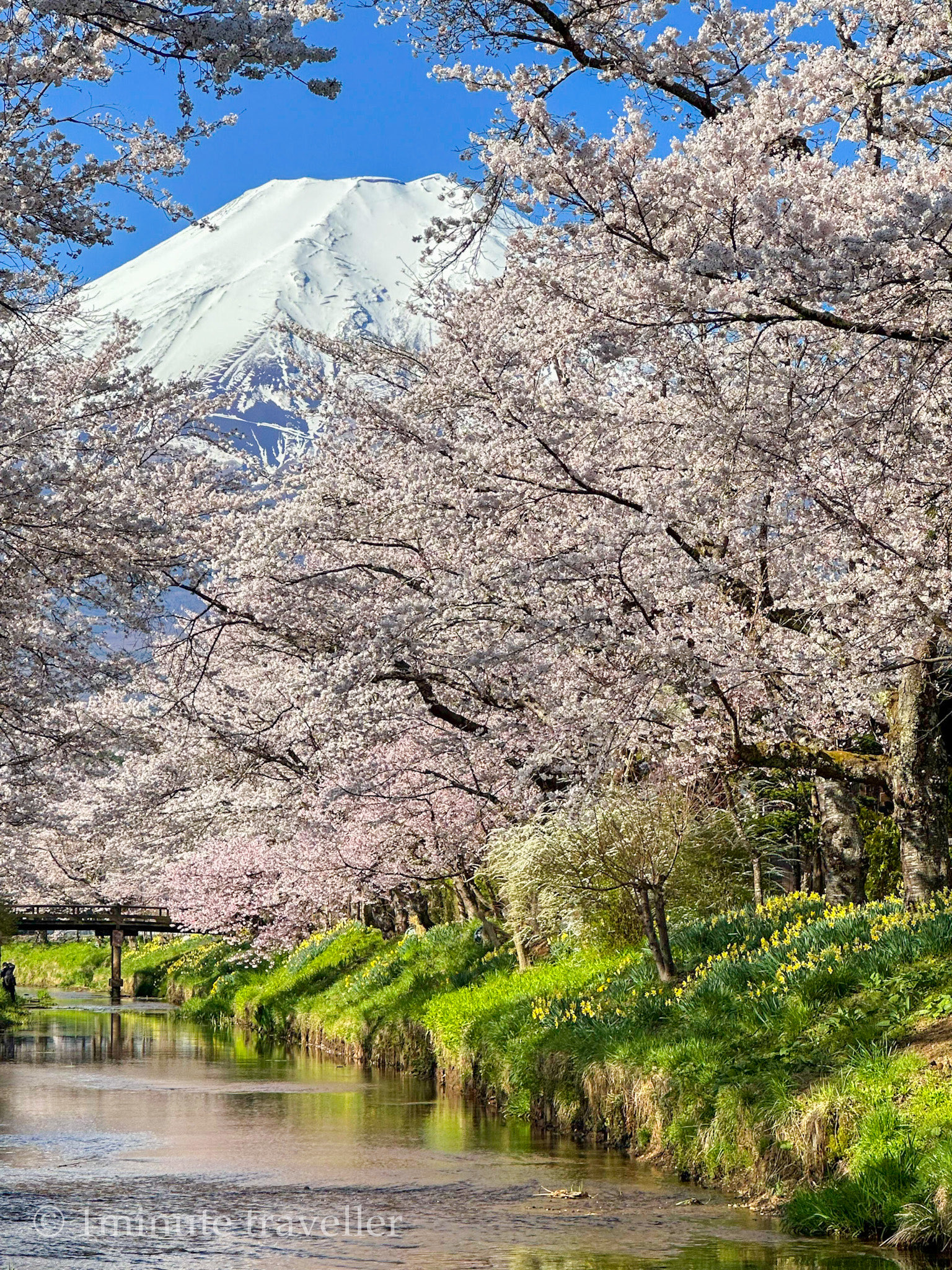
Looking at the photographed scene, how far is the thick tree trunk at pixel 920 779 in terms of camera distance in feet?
34.5

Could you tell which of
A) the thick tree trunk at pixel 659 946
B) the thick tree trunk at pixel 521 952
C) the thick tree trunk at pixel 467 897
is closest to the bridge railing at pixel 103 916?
the thick tree trunk at pixel 467 897

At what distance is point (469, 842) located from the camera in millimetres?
18078

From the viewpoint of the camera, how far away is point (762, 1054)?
32.2 ft

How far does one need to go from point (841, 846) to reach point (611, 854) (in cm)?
266

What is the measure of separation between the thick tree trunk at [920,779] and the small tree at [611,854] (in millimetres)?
2655

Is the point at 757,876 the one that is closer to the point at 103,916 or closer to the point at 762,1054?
the point at 762,1054

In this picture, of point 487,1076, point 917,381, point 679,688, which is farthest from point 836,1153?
point 487,1076

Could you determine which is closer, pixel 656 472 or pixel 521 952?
pixel 656 472

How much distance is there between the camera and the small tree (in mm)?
12820

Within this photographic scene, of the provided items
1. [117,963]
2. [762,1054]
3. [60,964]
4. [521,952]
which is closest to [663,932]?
[762,1054]

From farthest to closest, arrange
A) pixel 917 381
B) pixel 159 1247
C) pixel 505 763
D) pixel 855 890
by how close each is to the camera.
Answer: pixel 505 763 → pixel 855 890 → pixel 917 381 → pixel 159 1247

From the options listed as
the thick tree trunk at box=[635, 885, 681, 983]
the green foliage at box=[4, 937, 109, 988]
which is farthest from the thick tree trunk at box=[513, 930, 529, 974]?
the green foliage at box=[4, 937, 109, 988]

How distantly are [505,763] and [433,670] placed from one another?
1830 millimetres

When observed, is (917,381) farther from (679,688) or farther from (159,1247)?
(159,1247)
